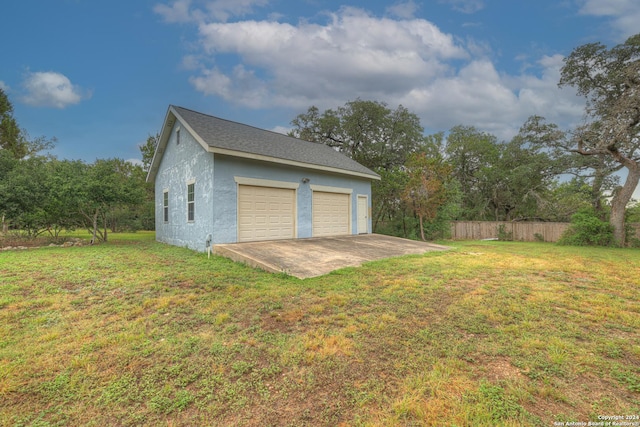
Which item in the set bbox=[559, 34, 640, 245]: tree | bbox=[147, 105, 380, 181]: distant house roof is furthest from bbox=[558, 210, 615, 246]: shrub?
bbox=[147, 105, 380, 181]: distant house roof

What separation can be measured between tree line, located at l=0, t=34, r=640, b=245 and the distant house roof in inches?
123

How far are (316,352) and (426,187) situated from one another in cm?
1284

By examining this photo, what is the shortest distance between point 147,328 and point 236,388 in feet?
5.74

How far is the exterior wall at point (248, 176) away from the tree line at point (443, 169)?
566cm

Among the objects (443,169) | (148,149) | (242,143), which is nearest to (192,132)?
(242,143)

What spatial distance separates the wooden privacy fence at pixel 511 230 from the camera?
15.3m

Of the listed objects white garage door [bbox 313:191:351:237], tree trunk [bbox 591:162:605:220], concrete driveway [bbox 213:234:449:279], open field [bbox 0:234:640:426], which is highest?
tree trunk [bbox 591:162:605:220]

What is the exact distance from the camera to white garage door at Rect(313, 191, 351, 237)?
37.1ft

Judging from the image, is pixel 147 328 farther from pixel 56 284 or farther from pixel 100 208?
pixel 100 208

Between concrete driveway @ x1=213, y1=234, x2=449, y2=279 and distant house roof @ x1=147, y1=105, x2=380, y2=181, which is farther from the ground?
distant house roof @ x1=147, y1=105, x2=380, y2=181

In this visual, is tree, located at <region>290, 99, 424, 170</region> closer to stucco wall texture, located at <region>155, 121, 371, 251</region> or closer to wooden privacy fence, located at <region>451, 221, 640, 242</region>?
wooden privacy fence, located at <region>451, 221, 640, 242</region>

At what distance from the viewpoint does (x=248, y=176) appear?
9.16 metres

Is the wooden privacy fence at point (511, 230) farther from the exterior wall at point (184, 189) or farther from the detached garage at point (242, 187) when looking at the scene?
the exterior wall at point (184, 189)

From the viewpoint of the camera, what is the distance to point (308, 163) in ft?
34.2
